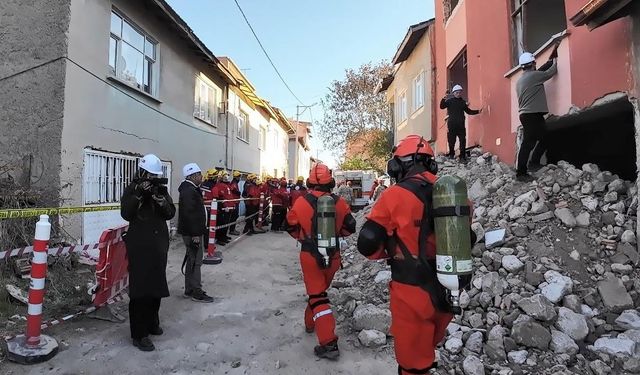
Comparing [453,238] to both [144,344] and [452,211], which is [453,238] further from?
[144,344]

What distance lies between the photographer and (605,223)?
489 centimetres

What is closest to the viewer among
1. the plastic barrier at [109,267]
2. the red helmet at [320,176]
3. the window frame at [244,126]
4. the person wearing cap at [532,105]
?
the red helmet at [320,176]

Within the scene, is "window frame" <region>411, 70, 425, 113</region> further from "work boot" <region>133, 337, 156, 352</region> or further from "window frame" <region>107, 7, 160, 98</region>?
"work boot" <region>133, 337, 156, 352</region>

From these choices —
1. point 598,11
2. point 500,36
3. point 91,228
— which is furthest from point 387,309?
point 500,36

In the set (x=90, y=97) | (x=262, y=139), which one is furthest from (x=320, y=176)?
(x=262, y=139)

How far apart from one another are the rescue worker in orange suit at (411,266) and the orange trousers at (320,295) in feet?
4.24

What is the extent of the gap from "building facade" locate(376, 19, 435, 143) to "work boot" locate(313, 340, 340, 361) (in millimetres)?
10567

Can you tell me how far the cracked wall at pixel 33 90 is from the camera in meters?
6.64

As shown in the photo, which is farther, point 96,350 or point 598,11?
point 598,11

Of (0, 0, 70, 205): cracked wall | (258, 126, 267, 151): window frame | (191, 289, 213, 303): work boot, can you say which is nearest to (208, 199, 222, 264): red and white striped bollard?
(191, 289, 213, 303): work boot

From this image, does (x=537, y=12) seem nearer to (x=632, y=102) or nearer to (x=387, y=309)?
(x=632, y=102)

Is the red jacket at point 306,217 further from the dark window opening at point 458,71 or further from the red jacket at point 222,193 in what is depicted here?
the dark window opening at point 458,71

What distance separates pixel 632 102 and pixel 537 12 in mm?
4471

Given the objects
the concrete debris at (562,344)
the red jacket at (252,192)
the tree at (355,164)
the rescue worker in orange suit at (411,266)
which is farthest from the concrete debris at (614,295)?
the tree at (355,164)
